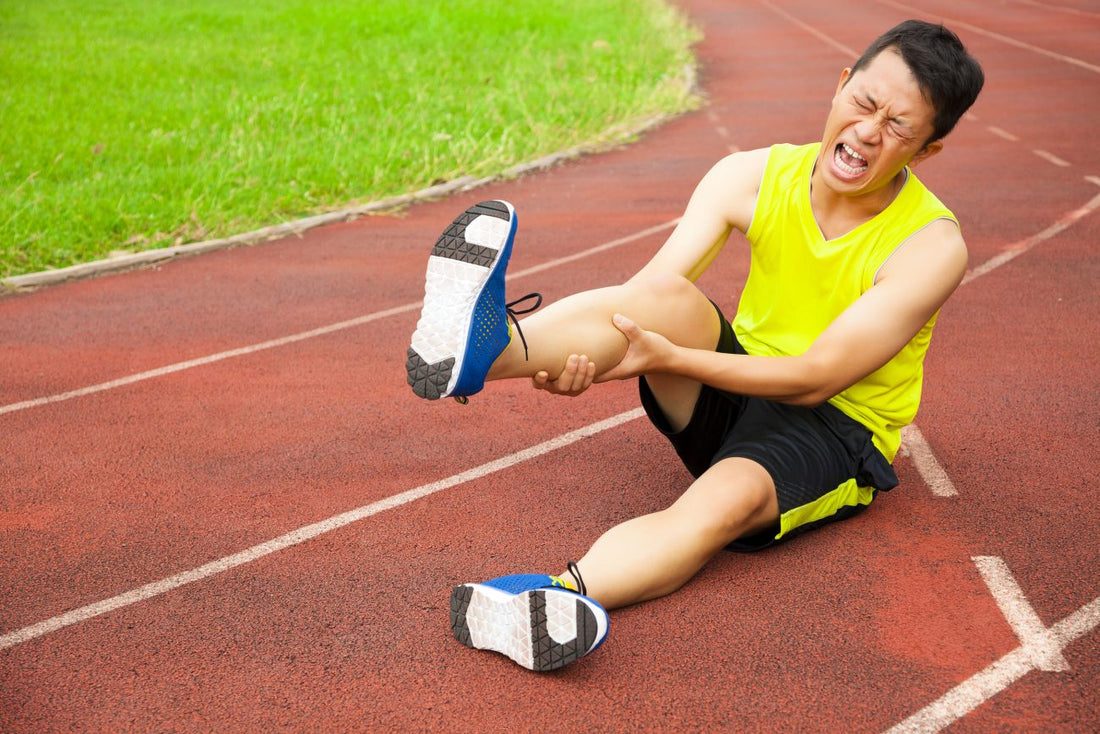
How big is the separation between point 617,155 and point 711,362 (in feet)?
26.1

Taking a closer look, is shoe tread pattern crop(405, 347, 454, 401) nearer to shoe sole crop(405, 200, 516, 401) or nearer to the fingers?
shoe sole crop(405, 200, 516, 401)

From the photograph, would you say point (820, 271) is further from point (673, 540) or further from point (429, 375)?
point (429, 375)

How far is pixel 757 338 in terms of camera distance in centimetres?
371

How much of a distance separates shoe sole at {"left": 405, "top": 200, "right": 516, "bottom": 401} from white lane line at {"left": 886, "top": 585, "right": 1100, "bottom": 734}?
144cm

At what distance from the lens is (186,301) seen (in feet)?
21.6

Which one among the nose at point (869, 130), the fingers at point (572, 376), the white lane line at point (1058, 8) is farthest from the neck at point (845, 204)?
the white lane line at point (1058, 8)

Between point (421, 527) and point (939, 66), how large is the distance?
2.21 metres

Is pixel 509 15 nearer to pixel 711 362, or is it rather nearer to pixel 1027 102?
pixel 1027 102

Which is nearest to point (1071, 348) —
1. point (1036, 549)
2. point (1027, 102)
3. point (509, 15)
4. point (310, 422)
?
point (1036, 549)

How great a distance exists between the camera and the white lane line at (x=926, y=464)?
4.10 m

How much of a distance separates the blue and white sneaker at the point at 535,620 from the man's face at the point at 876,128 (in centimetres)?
148

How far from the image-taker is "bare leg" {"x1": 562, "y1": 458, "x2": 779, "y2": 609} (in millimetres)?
3146

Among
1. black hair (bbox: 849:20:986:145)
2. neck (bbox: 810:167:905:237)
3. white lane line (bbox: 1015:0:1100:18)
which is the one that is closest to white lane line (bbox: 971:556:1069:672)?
neck (bbox: 810:167:905:237)

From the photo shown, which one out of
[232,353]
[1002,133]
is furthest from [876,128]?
[1002,133]
